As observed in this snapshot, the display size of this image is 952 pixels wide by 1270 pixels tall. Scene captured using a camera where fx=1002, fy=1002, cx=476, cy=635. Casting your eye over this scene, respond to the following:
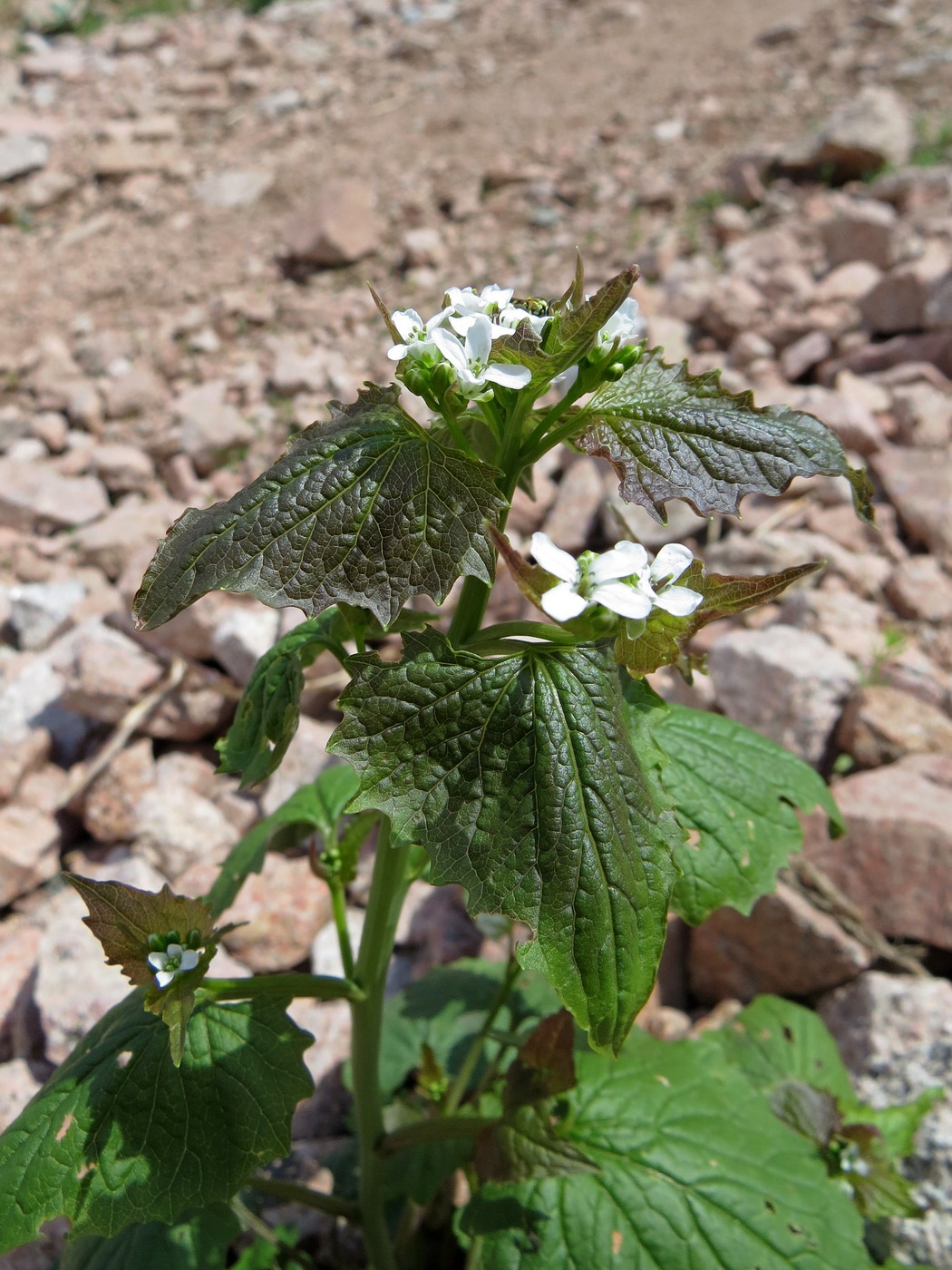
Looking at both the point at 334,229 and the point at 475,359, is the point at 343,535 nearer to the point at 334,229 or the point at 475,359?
the point at 475,359

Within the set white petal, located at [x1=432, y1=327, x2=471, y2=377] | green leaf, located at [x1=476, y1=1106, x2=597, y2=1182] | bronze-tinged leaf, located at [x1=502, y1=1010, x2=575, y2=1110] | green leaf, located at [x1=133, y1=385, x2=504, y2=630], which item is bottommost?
green leaf, located at [x1=476, y1=1106, x2=597, y2=1182]

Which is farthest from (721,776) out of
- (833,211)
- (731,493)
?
(833,211)

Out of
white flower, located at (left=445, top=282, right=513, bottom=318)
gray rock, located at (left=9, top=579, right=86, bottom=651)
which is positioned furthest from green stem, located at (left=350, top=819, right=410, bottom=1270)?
gray rock, located at (left=9, top=579, right=86, bottom=651)

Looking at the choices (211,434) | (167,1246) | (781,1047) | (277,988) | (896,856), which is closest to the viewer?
(277,988)

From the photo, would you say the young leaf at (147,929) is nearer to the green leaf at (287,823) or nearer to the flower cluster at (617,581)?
the green leaf at (287,823)

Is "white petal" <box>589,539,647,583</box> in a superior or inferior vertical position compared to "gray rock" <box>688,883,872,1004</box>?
superior

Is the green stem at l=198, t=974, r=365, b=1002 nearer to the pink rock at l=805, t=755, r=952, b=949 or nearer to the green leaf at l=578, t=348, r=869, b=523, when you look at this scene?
the green leaf at l=578, t=348, r=869, b=523

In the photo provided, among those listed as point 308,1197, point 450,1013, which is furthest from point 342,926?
point 450,1013
